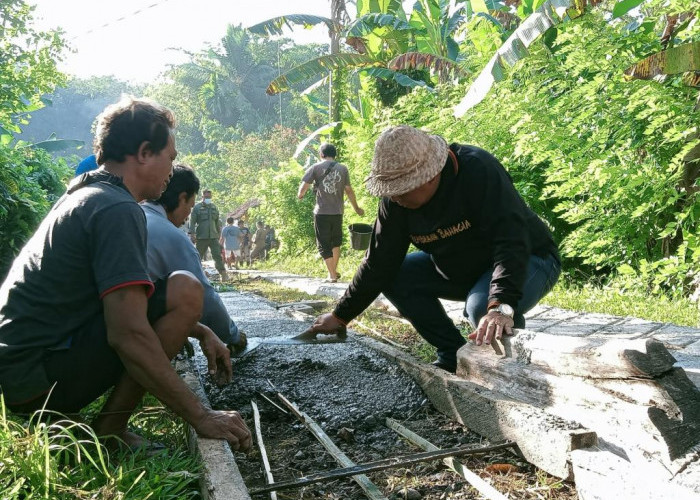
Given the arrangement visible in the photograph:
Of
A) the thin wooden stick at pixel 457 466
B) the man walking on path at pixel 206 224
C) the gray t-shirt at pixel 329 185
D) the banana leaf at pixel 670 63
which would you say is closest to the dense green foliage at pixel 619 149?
the banana leaf at pixel 670 63

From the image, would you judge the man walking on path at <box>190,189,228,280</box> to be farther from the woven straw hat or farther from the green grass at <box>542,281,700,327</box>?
the woven straw hat

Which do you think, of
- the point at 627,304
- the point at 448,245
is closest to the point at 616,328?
the point at 627,304

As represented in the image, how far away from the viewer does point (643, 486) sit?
2092mm

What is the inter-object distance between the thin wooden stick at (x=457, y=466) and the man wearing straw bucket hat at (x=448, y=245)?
1.84 feet

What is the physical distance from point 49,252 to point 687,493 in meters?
2.24

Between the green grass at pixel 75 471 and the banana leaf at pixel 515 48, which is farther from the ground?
the banana leaf at pixel 515 48

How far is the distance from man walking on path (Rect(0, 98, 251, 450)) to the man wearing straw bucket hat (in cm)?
124

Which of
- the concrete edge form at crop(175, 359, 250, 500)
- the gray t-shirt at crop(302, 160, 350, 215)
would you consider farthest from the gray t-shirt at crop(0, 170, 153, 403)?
the gray t-shirt at crop(302, 160, 350, 215)

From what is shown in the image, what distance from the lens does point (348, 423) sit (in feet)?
11.1

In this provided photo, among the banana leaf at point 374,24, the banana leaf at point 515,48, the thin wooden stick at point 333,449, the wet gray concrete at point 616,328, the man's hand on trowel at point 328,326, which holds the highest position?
the banana leaf at point 374,24

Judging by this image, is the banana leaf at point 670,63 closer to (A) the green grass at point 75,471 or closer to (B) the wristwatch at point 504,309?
(B) the wristwatch at point 504,309

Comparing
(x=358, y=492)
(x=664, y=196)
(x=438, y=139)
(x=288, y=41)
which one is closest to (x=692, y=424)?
(x=358, y=492)

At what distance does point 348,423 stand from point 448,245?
1113 millimetres

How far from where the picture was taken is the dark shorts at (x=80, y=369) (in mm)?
2434
